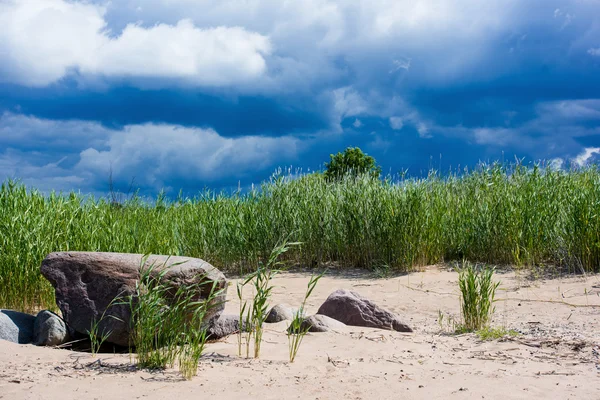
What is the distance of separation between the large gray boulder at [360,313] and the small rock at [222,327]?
1.12 metres

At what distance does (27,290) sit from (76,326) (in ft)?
6.65

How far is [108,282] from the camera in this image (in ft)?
16.3

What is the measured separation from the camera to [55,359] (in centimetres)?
442

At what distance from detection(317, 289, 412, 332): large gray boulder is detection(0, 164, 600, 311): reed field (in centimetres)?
289

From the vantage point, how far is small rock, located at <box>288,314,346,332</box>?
526 centimetres

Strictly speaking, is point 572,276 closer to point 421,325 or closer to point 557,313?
point 557,313

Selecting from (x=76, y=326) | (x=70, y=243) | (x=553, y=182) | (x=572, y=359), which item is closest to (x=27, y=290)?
(x=70, y=243)

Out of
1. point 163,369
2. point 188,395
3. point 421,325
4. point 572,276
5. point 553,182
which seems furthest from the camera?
point 553,182

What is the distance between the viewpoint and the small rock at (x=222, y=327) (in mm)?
5234

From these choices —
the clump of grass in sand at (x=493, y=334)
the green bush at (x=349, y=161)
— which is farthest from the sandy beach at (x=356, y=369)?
the green bush at (x=349, y=161)

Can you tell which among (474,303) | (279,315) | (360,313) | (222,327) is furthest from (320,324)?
(474,303)

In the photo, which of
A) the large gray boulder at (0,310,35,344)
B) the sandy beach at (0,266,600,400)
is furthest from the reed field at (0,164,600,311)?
the sandy beach at (0,266,600,400)

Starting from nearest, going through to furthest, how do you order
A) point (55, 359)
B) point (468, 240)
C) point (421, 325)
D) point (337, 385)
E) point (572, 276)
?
1. point (337, 385)
2. point (55, 359)
3. point (421, 325)
4. point (572, 276)
5. point (468, 240)

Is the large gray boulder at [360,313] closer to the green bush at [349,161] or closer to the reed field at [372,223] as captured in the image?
the reed field at [372,223]
